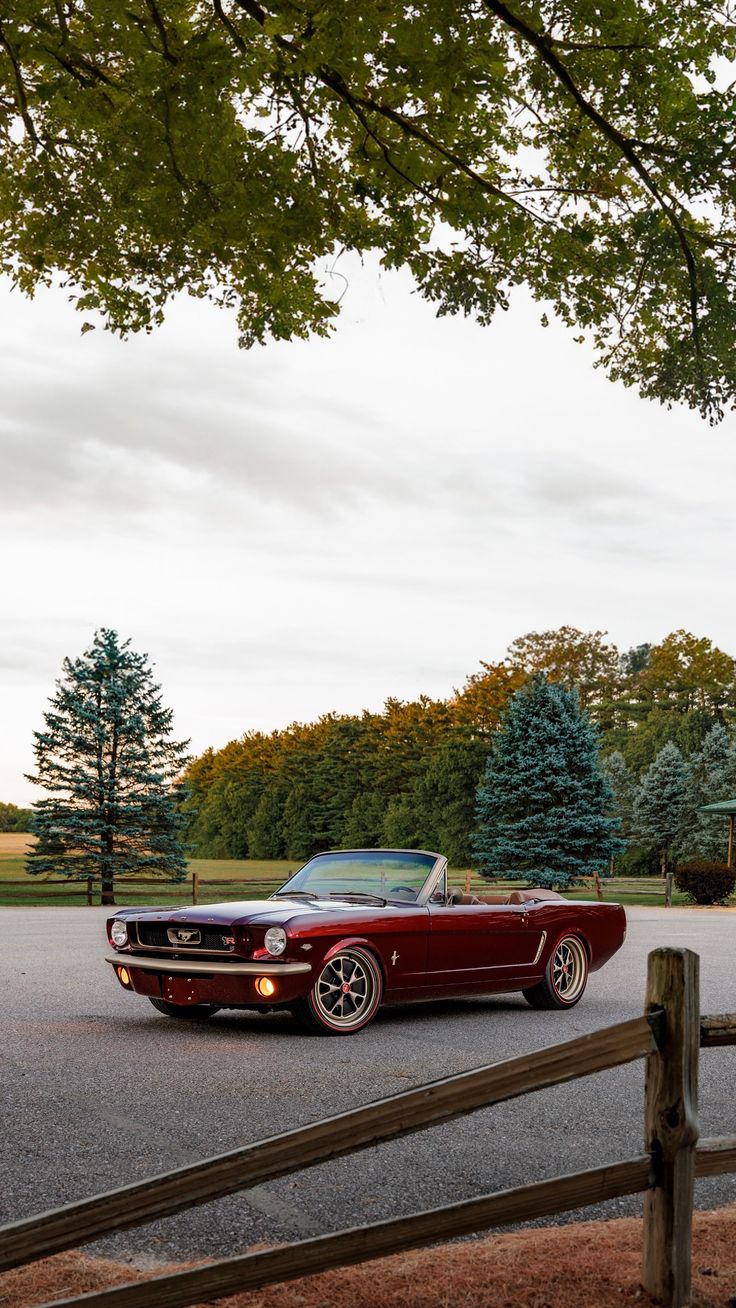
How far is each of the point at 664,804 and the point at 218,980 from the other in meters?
55.4

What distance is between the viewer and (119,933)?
9242 mm

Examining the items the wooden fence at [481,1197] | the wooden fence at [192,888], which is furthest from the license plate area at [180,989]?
the wooden fence at [192,888]

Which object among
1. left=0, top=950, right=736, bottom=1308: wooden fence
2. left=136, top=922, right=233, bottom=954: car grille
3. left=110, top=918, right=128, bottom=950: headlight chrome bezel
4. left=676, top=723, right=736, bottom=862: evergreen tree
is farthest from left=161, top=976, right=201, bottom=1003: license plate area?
left=676, top=723, right=736, bottom=862: evergreen tree

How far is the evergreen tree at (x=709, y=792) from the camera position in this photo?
5788 cm

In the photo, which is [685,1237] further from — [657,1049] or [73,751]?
[73,751]

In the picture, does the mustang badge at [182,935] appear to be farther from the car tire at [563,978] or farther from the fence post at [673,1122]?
the fence post at [673,1122]

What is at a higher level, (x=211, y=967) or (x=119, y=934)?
(x=119, y=934)

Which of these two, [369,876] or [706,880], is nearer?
[369,876]

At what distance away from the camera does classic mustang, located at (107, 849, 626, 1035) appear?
27.7 feet

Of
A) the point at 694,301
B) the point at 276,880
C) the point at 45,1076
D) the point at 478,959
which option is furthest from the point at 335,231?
the point at 276,880

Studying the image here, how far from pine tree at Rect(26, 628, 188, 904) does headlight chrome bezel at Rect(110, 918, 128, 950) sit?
29246 mm

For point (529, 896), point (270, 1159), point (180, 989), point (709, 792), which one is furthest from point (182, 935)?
point (709, 792)

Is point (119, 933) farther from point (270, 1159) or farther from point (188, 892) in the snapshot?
point (188, 892)

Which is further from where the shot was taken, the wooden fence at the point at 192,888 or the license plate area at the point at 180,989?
the wooden fence at the point at 192,888
